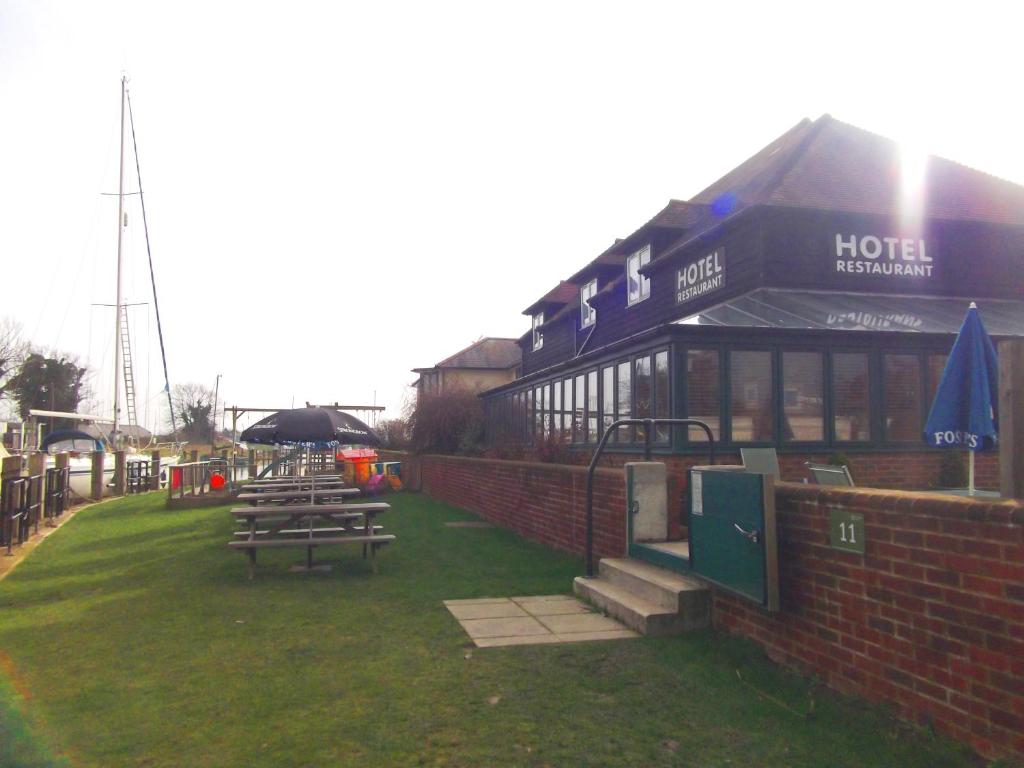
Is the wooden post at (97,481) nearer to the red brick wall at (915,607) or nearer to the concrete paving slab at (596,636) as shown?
the concrete paving slab at (596,636)

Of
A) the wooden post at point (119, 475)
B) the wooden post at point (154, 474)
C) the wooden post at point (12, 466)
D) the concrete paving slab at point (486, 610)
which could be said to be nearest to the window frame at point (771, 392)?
the concrete paving slab at point (486, 610)

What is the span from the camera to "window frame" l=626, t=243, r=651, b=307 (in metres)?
20.0

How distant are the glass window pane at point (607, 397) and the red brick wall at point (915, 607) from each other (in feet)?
28.0

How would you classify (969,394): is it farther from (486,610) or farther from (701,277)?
(701,277)

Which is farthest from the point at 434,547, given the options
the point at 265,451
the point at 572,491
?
the point at 265,451

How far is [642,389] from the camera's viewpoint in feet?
41.1

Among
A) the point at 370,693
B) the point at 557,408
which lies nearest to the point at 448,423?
the point at 557,408

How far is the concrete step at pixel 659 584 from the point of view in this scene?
5980 mm

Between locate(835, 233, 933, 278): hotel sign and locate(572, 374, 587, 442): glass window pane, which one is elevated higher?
locate(835, 233, 933, 278): hotel sign

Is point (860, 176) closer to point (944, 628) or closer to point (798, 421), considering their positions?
point (798, 421)

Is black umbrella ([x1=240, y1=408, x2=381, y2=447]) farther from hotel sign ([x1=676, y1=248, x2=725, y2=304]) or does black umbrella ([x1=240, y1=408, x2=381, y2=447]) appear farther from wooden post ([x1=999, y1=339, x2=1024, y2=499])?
wooden post ([x1=999, y1=339, x2=1024, y2=499])

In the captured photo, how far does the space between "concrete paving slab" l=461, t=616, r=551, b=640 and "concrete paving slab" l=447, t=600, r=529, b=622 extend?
0.40 feet

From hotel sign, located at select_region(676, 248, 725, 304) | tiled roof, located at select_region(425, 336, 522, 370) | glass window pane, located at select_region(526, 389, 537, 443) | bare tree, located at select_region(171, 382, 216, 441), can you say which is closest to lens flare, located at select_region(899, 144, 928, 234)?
hotel sign, located at select_region(676, 248, 725, 304)

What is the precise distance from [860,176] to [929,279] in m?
2.61
